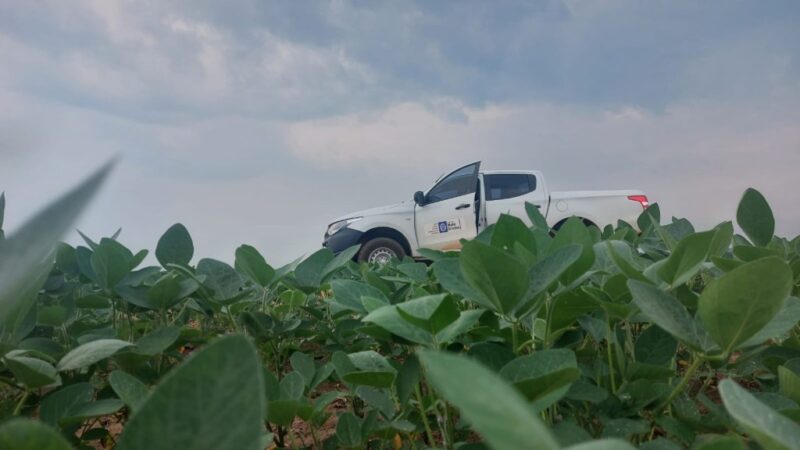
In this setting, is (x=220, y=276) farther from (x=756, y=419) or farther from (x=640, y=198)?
(x=640, y=198)

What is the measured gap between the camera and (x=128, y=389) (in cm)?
45

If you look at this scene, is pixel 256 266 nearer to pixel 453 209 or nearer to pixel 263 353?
A: pixel 263 353

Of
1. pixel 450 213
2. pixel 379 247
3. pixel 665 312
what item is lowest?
pixel 379 247

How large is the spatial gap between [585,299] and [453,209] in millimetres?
10217

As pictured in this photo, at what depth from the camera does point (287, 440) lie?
3.34 ft

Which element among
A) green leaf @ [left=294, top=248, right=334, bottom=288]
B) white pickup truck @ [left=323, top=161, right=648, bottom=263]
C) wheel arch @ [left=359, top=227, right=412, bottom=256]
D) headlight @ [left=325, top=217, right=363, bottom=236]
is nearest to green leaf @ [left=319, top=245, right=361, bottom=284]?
green leaf @ [left=294, top=248, right=334, bottom=288]

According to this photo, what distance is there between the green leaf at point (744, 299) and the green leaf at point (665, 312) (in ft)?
0.08

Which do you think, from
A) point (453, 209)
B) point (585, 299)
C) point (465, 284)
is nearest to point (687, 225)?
point (585, 299)

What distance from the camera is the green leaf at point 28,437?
8.9 inches

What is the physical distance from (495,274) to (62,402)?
0.42m

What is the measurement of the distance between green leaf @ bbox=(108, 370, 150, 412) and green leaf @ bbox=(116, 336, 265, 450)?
0.23 m

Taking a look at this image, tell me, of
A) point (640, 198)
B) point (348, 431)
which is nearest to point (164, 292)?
point (348, 431)

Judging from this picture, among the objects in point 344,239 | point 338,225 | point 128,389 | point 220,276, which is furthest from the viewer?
point 338,225

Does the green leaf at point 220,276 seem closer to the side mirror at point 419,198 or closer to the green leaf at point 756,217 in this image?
the green leaf at point 756,217
